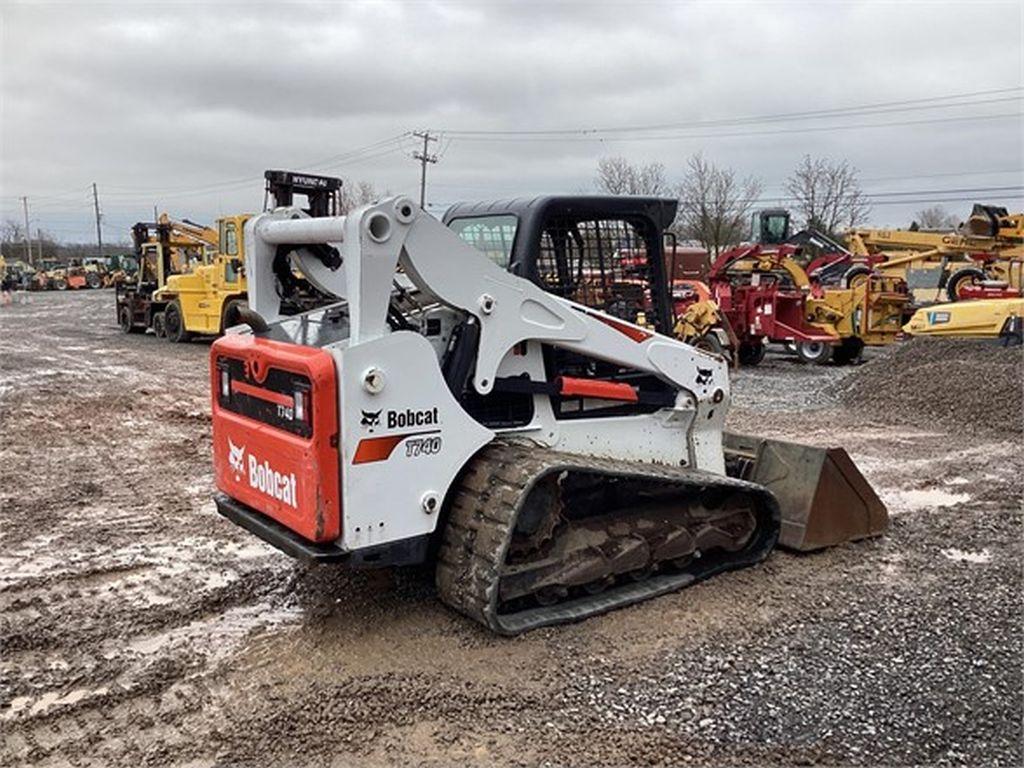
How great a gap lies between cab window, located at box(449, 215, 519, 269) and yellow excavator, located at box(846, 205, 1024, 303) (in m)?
14.0

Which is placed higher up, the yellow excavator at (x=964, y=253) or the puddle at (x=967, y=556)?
the yellow excavator at (x=964, y=253)

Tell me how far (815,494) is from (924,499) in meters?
1.79

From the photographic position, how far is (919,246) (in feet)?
66.5

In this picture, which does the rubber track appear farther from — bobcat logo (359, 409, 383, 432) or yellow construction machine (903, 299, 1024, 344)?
yellow construction machine (903, 299, 1024, 344)

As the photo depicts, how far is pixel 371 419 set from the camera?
3.88m

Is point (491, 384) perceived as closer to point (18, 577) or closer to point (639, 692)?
point (639, 692)

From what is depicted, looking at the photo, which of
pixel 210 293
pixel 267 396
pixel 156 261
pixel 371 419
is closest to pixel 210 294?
pixel 210 293

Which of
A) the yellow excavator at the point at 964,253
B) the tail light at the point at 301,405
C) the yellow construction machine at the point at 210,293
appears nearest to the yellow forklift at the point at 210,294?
the yellow construction machine at the point at 210,293

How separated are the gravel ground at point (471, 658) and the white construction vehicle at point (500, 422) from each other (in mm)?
273

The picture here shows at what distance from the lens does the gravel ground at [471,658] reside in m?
3.35

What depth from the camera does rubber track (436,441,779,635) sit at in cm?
399

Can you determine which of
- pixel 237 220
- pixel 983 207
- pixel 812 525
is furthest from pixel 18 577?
pixel 983 207

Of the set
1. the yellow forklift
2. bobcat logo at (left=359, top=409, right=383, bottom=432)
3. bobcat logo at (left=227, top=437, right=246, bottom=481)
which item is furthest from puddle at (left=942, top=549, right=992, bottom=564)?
the yellow forklift

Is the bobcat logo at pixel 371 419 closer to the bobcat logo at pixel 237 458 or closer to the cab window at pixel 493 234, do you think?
the bobcat logo at pixel 237 458
